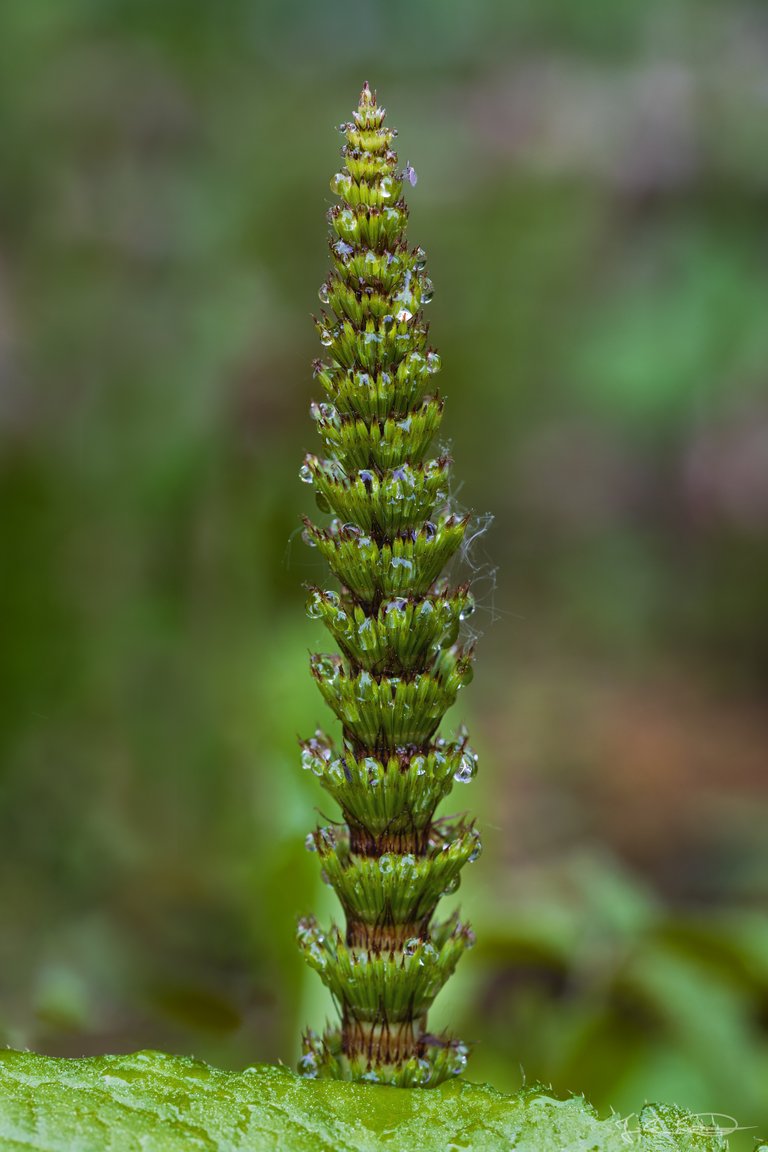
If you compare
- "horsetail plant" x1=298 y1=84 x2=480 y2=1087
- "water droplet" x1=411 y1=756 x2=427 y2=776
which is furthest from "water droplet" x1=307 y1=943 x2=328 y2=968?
"water droplet" x1=411 y1=756 x2=427 y2=776

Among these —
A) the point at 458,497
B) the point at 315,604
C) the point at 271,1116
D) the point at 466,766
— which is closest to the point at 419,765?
the point at 466,766

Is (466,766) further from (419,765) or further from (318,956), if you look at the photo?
(318,956)

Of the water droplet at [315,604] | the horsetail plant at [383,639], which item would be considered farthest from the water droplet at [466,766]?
→ the water droplet at [315,604]

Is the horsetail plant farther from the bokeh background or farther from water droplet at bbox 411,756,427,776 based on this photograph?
the bokeh background

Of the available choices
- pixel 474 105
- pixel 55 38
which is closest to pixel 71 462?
pixel 55 38

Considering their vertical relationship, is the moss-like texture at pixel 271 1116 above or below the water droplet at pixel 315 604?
below

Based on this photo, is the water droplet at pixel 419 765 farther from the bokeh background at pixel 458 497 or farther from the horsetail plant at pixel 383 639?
the bokeh background at pixel 458 497

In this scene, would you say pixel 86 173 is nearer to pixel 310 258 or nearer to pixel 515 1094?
pixel 310 258
